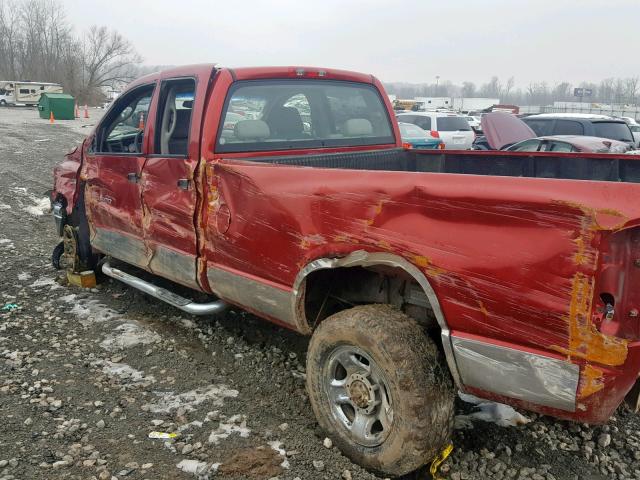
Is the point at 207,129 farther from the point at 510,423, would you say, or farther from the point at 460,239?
the point at 510,423

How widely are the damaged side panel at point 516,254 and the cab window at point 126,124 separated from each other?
2332 mm

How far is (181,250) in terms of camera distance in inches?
155

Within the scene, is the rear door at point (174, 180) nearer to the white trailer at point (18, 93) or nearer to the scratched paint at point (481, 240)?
the scratched paint at point (481, 240)

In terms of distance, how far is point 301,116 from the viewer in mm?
4312

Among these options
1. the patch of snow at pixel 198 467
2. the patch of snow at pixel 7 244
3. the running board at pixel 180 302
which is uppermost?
the running board at pixel 180 302

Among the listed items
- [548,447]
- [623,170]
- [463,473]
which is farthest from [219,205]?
[623,170]

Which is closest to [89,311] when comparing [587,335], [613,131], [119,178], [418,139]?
[119,178]

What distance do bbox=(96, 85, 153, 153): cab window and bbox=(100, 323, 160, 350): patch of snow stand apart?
1.44 m

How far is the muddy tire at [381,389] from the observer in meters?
2.56

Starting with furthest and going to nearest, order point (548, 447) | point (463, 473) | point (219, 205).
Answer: point (219, 205)
point (548, 447)
point (463, 473)

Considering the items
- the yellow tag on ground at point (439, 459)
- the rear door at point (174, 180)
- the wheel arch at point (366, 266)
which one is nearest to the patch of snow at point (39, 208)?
the rear door at point (174, 180)

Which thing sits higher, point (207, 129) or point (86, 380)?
point (207, 129)

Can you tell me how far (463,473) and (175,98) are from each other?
10.5 feet

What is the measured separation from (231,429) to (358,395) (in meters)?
0.84
